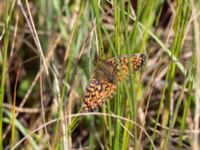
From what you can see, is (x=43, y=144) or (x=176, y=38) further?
(x=43, y=144)

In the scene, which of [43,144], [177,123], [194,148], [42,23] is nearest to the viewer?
[194,148]

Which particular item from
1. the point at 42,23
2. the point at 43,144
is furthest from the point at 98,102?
the point at 42,23

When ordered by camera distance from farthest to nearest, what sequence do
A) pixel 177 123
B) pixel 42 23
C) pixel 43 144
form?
pixel 42 23 → pixel 177 123 → pixel 43 144

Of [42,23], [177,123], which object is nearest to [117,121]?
[177,123]

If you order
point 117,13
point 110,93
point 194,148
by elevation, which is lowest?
point 194,148

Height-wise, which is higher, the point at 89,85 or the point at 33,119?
the point at 89,85

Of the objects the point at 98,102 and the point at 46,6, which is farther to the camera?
the point at 46,6

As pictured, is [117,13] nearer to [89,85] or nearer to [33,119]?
[89,85]

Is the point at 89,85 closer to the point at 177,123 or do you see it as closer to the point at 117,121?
the point at 117,121

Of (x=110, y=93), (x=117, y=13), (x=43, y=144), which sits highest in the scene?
(x=117, y=13)
